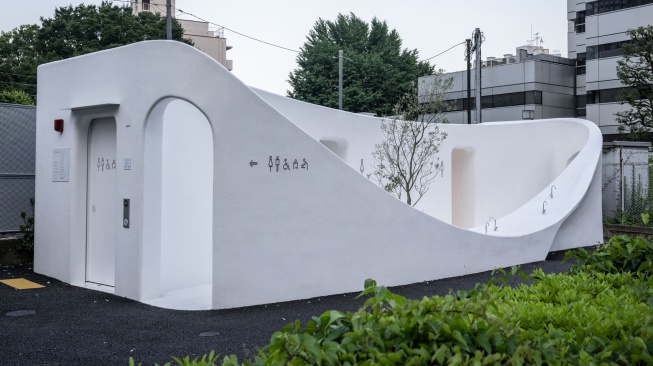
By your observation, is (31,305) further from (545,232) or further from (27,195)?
(545,232)

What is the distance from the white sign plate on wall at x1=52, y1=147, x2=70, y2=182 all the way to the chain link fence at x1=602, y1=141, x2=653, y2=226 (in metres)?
12.2

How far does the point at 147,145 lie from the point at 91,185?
1.97m

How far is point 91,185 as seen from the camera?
35.3 ft

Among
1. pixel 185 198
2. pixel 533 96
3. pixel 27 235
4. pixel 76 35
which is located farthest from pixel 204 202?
pixel 533 96

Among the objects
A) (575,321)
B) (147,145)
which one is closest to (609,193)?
(147,145)

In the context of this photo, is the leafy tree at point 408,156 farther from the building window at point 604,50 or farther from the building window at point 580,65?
A: the building window at point 580,65

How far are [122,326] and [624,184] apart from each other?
13237 millimetres

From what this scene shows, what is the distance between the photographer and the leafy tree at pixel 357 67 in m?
46.1

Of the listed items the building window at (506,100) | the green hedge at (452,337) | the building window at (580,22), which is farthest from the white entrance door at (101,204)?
the building window at (580,22)

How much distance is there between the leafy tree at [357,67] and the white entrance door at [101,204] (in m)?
34.3

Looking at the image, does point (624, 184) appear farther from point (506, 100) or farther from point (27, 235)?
point (506, 100)

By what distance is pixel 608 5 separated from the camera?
45750 mm

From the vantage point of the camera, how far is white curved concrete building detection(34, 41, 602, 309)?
28.7 ft

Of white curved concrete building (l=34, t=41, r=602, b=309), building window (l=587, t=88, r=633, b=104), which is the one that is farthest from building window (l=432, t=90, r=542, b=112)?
white curved concrete building (l=34, t=41, r=602, b=309)
